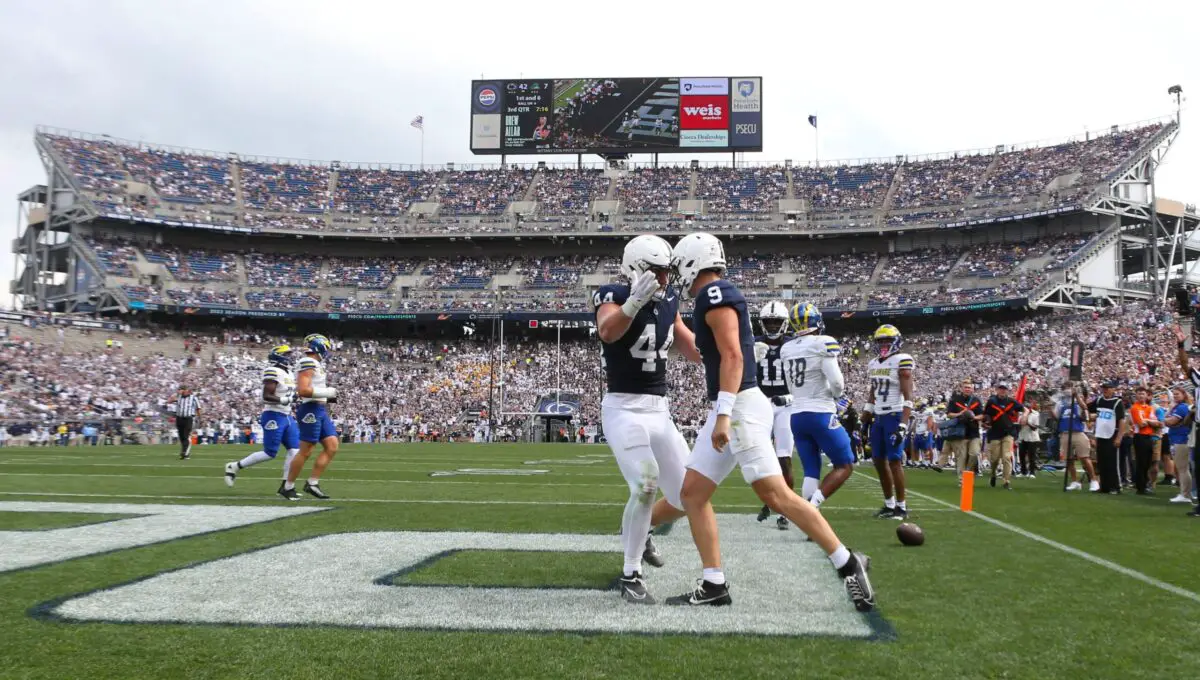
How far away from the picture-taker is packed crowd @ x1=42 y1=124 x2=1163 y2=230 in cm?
5475

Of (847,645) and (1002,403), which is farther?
(1002,403)

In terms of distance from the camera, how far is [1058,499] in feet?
44.8

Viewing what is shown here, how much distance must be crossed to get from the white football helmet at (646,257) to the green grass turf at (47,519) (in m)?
6.34

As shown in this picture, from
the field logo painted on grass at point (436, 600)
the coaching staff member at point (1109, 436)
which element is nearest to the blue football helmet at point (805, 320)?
the field logo painted on grass at point (436, 600)

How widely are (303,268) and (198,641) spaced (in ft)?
191

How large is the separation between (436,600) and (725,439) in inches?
75.0

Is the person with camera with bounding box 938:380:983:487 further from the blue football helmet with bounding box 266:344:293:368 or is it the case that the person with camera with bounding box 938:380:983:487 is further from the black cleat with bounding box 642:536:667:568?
the blue football helmet with bounding box 266:344:293:368

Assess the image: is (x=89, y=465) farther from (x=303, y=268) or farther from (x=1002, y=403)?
(x=303, y=268)

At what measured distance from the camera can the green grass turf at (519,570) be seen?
A: 5.73 metres

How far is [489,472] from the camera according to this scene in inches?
703

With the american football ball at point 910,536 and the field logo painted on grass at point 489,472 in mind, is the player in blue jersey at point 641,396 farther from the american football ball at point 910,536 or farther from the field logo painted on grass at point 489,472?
the field logo painted on grass at point 489,472

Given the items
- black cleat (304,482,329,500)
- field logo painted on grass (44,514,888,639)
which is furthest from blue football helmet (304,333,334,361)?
field logo painted on grass (44,514,888,639)

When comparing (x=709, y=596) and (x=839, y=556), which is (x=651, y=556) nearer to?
(x=709, y=596)

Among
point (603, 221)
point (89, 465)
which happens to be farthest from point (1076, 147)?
point (89, 465)
